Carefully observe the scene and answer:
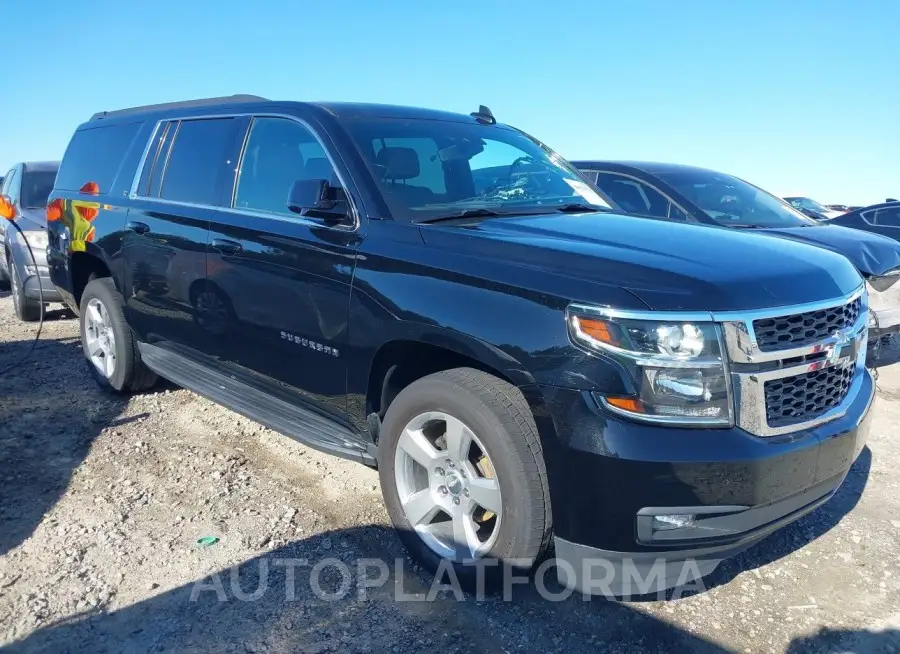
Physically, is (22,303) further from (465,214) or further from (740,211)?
(740,211)

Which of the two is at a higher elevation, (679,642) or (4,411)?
(679,642)

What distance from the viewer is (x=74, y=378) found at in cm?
578

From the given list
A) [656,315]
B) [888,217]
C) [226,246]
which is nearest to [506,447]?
[656,315]

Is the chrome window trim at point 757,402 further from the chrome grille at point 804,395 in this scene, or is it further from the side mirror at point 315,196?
the side mirror at point 315,196

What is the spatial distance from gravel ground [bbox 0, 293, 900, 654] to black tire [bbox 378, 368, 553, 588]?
1.14 feet

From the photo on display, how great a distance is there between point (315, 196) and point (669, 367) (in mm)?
1747

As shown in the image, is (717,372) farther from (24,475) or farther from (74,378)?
(74,378)

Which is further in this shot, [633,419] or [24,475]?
[24,475]

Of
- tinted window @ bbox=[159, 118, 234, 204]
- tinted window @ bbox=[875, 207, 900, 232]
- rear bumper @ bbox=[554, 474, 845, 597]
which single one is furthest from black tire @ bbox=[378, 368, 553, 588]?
tinted window @ bbox=[875, 207, 900, 232]

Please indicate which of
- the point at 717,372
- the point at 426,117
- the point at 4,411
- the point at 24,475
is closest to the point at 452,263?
the point at 717,372

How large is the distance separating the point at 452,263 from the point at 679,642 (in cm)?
163

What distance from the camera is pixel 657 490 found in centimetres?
226

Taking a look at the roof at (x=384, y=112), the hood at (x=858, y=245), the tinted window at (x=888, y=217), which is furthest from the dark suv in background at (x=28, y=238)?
the tinted window at (x=888, y=217)

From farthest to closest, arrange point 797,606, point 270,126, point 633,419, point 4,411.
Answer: point 4,411
point 270,126
point 797,606
point 633,419
